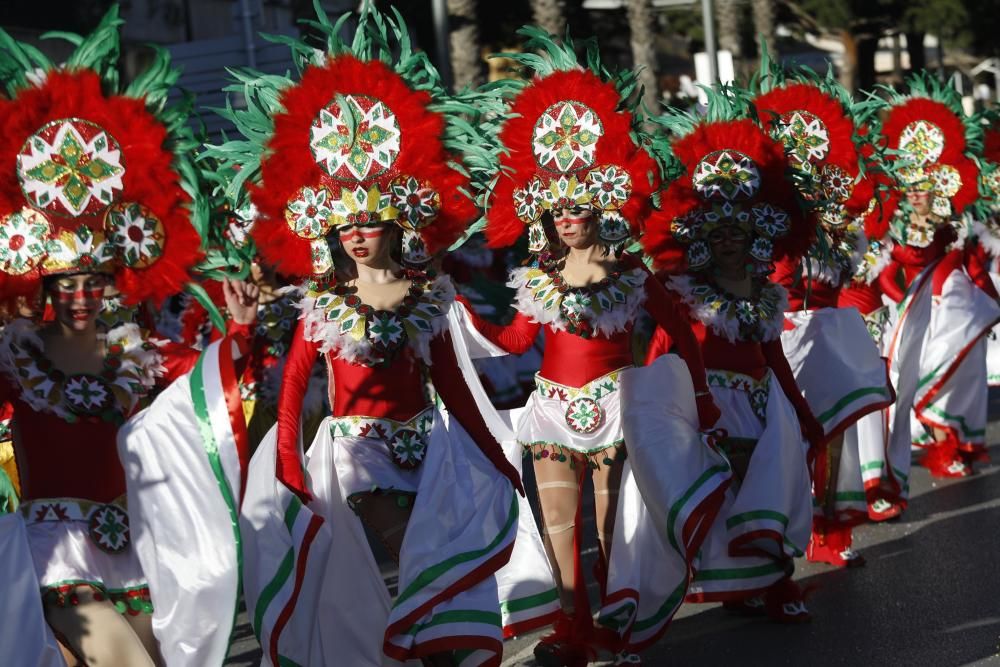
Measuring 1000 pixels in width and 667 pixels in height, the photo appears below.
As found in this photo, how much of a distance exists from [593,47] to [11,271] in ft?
9.96

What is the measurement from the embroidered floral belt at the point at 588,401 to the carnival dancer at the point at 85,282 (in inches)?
78.6

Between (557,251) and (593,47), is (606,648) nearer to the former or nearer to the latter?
(557,251)

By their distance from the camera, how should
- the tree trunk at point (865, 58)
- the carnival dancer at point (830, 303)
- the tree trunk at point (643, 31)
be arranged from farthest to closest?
the tree trunk at point (865, 58), the tree trunk at point (643, 31), the carnival dancer at point (830, 303)

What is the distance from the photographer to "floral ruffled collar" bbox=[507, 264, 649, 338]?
6473 millimetres

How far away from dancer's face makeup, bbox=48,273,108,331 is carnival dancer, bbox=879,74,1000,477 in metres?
6.68

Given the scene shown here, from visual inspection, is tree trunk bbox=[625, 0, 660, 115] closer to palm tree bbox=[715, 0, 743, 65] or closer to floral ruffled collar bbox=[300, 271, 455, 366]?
palm tree bbox=[715, 0, 743, 65]

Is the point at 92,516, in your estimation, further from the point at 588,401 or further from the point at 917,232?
the point at 917,232

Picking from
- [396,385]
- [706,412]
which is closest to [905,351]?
[706,412]

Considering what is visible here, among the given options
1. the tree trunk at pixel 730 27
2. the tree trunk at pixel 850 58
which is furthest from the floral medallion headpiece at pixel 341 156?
the tree trunk at pixel 850 58

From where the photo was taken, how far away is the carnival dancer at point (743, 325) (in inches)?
267

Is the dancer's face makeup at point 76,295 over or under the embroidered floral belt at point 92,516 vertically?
over

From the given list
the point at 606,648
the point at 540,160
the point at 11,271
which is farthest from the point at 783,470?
the point at 11,271

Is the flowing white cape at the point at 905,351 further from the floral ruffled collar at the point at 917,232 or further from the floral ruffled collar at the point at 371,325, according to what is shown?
the floral ruffled collar at the point at 371,325

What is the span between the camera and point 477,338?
6773 mm
